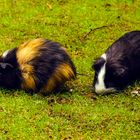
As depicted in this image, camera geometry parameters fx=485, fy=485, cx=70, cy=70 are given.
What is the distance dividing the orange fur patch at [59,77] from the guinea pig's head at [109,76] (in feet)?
1.51

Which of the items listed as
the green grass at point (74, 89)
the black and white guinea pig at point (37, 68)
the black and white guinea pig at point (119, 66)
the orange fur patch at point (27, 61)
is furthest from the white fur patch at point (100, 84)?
the orange fur patch at point (27, 61)

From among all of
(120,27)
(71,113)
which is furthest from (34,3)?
(71,113)

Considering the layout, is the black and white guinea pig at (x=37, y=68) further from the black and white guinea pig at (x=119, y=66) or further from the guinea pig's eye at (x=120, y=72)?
the guinea pig's eye at (x=120, y=72)

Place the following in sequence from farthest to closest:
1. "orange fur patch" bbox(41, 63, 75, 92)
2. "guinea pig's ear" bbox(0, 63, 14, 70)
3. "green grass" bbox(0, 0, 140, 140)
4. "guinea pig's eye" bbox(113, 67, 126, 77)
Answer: "guinea pig's eye" bbox(113, 67, 126, 77) → "guinea pig's ear" bbox(0, 63, 14, 70) → "orange fur patch" bbox(41, 63, 75, 92) → "green grass" bbox(0, 0, 140, 140)

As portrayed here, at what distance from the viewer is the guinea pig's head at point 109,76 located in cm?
Result: 796

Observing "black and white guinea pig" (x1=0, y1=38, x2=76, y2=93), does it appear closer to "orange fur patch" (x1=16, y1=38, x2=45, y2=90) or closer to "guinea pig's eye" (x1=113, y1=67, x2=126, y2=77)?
"orange fur patch" (x1=16, y1=38, x2=45, y2=90)

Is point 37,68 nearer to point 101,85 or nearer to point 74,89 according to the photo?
point 74,89

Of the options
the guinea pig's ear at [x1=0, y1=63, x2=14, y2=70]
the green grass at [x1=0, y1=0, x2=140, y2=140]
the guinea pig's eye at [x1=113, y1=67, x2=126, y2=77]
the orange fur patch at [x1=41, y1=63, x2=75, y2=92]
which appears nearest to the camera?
the green grass at [x1=0, y1=0, x2=140, y2=140]

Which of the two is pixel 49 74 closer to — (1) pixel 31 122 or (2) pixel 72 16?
(1) pixel 31 122

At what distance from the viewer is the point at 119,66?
8.16m

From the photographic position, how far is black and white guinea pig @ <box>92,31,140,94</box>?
26.2 ft

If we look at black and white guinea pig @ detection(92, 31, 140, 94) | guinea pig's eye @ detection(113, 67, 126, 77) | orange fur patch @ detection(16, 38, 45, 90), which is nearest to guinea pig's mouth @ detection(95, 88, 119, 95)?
black and white guinea pig @ detection(92, 31, 140, 94)

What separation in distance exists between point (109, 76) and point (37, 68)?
1197mm

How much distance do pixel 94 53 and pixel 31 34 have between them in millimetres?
1498
